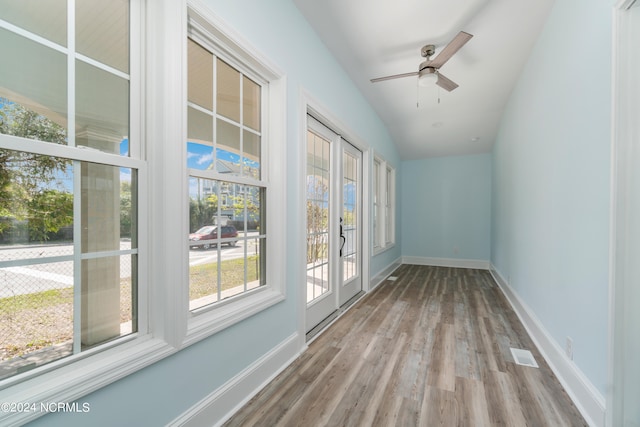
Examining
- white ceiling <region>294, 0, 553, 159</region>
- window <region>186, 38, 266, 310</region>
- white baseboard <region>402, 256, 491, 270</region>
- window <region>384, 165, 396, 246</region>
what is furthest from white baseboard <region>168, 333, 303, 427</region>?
white baseboard <region>402, 256, 491, 270</region>

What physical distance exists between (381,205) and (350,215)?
5.26 feet

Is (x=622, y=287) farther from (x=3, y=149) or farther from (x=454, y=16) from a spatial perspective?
(x=3, y=149)

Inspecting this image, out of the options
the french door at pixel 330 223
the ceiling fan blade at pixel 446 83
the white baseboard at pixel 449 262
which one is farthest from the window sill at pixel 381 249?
the ceiling fan blade at pixel 446 83

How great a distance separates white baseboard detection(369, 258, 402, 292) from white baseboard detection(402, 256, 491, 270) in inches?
18.0

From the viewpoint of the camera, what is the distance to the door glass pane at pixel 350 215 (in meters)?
3.54

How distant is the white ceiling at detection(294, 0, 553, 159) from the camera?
2.19 m

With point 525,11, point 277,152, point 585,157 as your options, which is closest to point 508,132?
point 525,11

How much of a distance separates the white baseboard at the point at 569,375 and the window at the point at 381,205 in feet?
7.78

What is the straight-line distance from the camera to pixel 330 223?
3.16m

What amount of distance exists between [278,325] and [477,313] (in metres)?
2.52

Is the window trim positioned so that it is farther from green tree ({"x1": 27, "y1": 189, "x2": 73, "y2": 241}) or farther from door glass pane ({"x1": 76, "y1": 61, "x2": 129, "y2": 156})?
green tree ({"x1": 27, "y1": 189, "x2": 73, "y2": 241})

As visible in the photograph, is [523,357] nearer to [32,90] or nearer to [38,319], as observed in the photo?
[38,319]

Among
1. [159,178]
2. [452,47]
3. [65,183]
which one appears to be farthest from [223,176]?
[452,47]

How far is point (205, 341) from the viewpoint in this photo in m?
1.44
